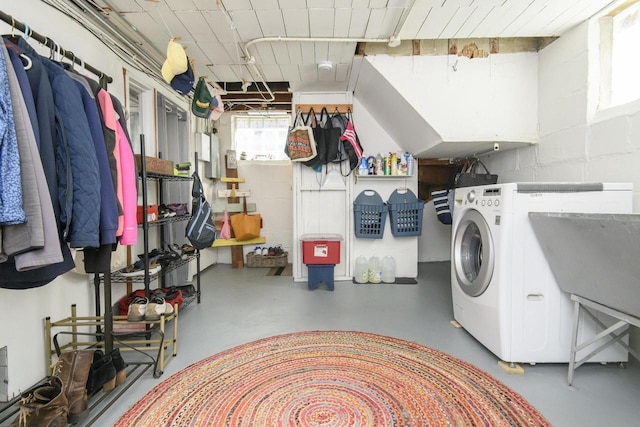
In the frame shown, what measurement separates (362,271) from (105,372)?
2.77 meters

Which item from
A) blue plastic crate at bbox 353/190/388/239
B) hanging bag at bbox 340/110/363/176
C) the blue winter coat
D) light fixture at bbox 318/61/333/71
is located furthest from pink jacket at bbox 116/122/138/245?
blue plastic crate at bbox 353/190/388/239

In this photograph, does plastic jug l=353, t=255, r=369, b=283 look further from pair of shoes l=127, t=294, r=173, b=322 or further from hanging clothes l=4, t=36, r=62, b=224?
hanging clothes l=4, t=36, r=62, b=224

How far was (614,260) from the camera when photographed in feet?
4.90

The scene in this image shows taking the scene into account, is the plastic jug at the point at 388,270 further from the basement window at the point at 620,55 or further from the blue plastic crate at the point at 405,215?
the basement window at the point at 620,55

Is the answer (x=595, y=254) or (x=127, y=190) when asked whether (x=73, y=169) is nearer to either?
(x=127, y=190)

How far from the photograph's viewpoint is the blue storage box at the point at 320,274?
371cm

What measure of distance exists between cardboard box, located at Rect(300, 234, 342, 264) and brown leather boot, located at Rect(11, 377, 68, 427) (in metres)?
2.46

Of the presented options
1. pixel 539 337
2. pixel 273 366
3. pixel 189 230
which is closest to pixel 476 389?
pixel 539 337

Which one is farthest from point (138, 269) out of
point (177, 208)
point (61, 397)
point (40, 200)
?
point (40, 200)

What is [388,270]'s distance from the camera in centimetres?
395

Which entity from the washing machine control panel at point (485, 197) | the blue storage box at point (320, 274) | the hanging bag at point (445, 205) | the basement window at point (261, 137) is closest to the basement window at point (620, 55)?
the washing machine control panel at point (485, 197)

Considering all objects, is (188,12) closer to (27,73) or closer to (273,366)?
(27,73)

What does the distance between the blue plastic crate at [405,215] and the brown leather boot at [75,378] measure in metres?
3.12

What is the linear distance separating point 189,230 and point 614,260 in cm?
280
